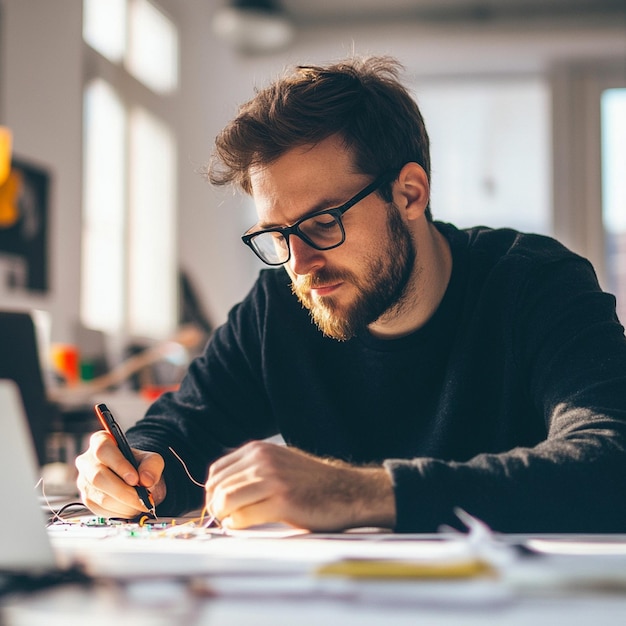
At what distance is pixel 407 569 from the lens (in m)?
0.66

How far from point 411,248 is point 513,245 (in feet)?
0.59

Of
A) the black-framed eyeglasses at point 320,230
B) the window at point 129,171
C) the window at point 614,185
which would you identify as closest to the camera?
the black-framed eyeglasses at point 320,230

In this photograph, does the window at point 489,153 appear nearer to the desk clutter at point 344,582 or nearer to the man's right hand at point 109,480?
the man's right hand at point 109,480

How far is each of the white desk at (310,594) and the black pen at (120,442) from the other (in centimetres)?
39

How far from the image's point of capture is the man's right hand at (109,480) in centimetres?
117

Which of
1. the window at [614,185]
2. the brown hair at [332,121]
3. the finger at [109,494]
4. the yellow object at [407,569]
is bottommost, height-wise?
the finger at [109,494]

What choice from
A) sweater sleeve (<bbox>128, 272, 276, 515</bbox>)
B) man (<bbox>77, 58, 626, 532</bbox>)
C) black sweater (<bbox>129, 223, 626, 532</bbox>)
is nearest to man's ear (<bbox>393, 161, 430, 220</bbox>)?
man (<bbox>77, 58, 626, 532</bbox>)

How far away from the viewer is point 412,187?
1528mm

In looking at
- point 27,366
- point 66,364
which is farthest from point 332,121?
point 66,364

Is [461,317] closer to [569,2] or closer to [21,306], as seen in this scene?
[21,306]

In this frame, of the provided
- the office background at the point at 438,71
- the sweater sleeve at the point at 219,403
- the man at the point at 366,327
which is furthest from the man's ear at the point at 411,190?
the office background at the point at 438,71

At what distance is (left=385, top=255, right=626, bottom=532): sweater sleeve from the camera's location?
0.93m

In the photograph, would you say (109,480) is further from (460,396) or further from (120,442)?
(460,396)

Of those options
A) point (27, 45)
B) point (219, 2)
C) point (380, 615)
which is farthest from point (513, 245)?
point (219, 2)
